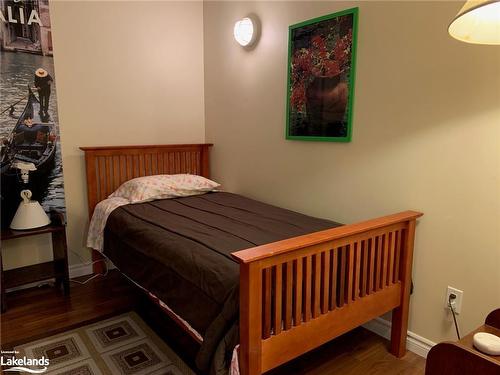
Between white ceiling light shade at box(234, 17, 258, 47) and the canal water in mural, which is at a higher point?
white ceiling light shade at box(234, 17, 258, 47)

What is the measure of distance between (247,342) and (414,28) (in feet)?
5.45

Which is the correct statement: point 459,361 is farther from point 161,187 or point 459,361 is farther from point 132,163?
point 132,163

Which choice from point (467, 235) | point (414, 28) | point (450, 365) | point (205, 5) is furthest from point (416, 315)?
point (205, 5)

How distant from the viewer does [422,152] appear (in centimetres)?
185

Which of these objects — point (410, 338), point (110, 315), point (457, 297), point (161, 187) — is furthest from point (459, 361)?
point (161, 187)

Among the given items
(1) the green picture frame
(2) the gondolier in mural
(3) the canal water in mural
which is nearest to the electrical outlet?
(1) the green picture frame

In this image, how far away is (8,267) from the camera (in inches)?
102

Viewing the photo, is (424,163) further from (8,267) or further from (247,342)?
(8,267)

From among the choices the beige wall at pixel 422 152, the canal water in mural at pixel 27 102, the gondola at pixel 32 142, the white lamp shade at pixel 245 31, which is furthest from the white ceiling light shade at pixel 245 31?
the gondola at pixel 32 142

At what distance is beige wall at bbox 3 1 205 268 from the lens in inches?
105

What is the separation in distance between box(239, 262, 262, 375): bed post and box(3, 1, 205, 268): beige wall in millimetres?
2046

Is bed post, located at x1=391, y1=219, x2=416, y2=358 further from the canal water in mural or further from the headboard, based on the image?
the canal water in mural

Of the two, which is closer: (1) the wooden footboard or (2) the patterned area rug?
(1) the wooden footboard

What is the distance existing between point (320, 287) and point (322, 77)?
1341 millimetres
